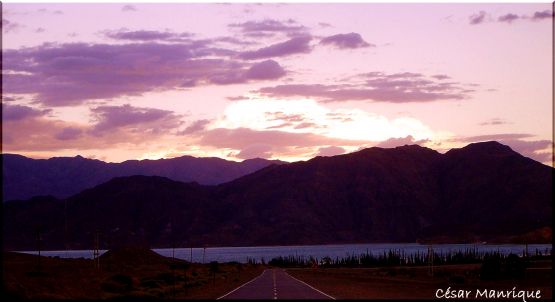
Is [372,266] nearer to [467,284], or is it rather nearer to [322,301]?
[467,284]

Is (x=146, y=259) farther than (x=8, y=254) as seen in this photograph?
Yes

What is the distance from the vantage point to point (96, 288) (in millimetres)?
55031

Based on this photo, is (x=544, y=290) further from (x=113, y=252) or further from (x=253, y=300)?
(x=113, y=252)

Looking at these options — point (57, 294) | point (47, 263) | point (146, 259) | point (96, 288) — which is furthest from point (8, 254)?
point (57, 294)

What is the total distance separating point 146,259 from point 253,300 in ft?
274

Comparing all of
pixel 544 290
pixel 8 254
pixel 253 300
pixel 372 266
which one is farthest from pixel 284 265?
pixel 253 300

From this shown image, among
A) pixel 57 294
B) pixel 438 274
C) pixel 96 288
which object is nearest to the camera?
pixel 57 294

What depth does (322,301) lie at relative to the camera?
39.8m

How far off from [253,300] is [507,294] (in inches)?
668

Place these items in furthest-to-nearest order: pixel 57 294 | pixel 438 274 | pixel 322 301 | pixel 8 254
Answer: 1. pixel 8 254
2. pixel 438 274
3. pixel 57 294
4. pixel 322 301

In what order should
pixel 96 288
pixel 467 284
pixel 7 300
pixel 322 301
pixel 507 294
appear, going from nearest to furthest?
pixel 7 300 → pixel 322 301 → pixel 507 294 → pixel 96 288 → pixel 467 284

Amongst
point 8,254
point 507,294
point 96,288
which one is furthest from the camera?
point 8,254

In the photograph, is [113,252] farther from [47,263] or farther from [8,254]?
[47,263]

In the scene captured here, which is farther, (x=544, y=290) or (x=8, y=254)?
(x=8, y=254)
